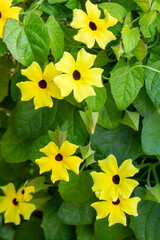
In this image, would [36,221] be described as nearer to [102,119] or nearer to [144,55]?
[102,119]

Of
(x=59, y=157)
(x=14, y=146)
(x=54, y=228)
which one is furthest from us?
(x=54, y=228)

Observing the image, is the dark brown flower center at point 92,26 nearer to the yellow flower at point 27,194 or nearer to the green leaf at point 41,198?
the yellow flower at point 27,194

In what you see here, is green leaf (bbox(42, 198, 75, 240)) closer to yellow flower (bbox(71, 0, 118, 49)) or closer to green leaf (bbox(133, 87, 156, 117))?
green leaf (bbox(133, 87, 156, 117))

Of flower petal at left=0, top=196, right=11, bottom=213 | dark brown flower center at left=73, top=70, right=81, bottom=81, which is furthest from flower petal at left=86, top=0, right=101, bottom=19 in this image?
flower petal at left=0, top=196, right=11, bottom=213

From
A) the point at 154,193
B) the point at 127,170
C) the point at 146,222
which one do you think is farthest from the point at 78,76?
the point at 146,222

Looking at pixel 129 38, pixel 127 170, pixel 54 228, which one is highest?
pixel 129 38

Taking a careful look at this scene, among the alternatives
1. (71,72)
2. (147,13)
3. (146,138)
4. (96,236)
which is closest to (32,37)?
(71,72)

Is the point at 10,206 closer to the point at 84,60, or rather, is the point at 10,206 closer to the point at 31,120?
the point at 31,120

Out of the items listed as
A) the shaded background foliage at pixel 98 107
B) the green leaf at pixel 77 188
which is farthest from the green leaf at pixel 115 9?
the green leaf at pixel 77 188
